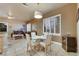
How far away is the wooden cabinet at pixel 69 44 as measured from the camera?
2764 mm

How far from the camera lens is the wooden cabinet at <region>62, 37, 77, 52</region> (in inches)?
109

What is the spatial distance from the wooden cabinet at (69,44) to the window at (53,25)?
0.18m

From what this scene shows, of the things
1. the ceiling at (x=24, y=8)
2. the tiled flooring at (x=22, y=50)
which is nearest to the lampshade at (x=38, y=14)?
the ceiling at (x=24, y=8)

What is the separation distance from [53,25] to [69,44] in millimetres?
458

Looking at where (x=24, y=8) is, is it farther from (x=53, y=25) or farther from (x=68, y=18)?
(x=68, y=18)

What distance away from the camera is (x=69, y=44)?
282 centimetres

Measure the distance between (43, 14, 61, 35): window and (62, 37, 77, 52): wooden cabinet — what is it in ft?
0.60

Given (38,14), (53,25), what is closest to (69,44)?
(53,25)

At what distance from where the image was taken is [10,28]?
282cm

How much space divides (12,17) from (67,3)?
3.40 ft

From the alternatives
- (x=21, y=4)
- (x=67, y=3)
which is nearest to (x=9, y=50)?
(x=21, y=4)

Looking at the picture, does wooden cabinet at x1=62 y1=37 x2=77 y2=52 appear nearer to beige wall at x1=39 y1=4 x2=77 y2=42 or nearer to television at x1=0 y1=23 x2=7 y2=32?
beige wall at x1=39 y1=4 x2=77 y2=42

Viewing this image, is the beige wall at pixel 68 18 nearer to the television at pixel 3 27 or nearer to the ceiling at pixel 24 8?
the ceiling at pixel 24 8

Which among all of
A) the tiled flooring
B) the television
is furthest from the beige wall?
the television
